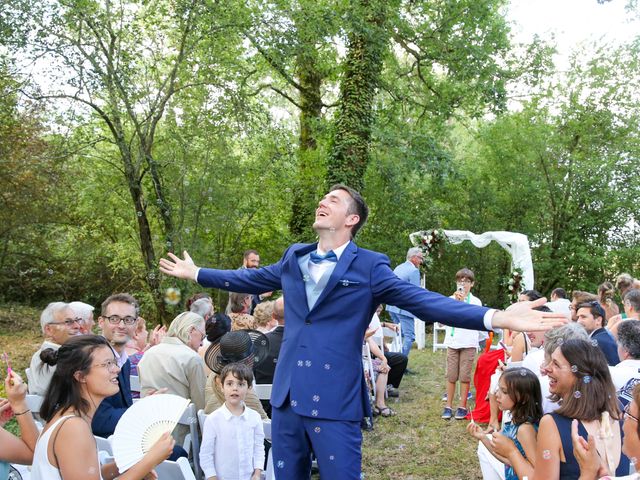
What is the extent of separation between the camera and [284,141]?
13.3 meters

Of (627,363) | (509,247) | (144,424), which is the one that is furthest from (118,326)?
(509,247)

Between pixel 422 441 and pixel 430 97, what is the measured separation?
446 inches

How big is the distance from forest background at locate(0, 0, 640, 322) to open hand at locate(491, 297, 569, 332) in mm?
9184

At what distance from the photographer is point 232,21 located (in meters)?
10.9

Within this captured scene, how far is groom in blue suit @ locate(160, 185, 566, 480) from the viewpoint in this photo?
2.89 meters

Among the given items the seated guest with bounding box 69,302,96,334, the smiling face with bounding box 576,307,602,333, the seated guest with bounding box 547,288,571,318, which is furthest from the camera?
the seated guest with bounding box 547,288,571,318

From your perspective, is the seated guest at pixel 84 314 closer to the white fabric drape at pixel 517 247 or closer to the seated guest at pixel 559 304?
the seated guest at pixel 559 304

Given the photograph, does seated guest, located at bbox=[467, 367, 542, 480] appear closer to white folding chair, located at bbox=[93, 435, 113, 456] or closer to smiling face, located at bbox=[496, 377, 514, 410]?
smiling face, located at bbox=[496, 377, 514, 410]

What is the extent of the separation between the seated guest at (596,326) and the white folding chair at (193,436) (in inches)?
130

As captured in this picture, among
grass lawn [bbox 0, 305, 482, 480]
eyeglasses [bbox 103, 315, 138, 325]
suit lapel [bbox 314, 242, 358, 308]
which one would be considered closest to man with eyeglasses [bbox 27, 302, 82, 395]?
eyeglasses [bbox 103, 315, 138, 325]

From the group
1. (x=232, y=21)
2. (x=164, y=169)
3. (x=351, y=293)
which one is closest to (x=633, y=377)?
(x=351, y=293)

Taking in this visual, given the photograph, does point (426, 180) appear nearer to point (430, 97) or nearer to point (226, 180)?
point (430, 97)

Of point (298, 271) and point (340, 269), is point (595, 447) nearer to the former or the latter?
point (340, 269)

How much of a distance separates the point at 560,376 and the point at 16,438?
2.65m
